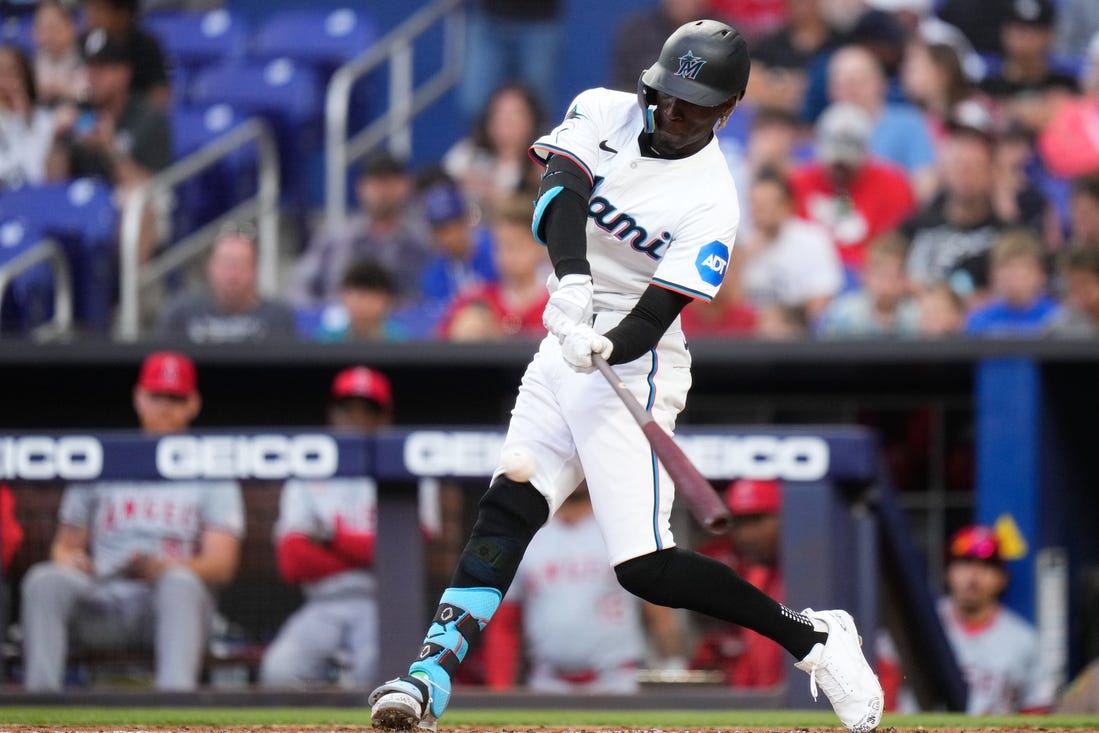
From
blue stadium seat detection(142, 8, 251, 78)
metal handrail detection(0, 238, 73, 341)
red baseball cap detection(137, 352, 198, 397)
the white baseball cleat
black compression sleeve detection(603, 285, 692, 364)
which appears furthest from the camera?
blue stadium seat detection(142, 8, 251, 78)

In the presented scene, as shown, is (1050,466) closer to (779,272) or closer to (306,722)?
(779,272)

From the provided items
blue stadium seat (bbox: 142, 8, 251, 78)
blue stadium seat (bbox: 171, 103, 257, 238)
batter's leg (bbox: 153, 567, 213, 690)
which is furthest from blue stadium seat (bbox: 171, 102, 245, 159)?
batter's leg (bbox: 153, 567, 213, 690)

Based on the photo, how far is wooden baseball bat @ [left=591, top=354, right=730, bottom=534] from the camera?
331cm

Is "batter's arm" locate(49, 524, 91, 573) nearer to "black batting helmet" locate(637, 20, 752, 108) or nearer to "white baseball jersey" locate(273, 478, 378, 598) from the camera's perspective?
"white baseball jersey" locate(273, 478, 378, 598)

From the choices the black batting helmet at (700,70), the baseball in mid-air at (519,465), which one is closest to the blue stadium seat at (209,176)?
the baseball in mid-air at (519,465)

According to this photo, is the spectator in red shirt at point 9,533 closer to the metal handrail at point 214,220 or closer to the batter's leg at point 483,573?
the batter's leg at point 483,573

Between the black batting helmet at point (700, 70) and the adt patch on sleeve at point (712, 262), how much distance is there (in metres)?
0.31

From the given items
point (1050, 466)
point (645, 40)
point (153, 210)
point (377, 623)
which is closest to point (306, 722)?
point (377, 623)

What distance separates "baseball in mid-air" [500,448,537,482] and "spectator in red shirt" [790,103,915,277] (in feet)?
14.0

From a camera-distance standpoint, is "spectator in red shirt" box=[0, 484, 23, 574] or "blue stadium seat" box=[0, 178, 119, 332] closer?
"spectator in red shirt" box=[0, 484, 23, 574]

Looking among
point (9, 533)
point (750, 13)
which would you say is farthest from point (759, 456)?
point (750, 13)

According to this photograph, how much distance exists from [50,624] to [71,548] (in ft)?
0.77

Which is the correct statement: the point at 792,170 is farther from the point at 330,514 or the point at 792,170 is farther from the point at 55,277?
the point at 330,514

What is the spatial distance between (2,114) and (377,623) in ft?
16.2
